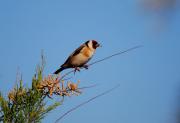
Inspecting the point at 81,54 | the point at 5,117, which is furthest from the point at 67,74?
the point at 81,54

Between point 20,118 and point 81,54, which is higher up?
point 81,54

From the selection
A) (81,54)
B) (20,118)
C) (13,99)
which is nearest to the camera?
(20,118)

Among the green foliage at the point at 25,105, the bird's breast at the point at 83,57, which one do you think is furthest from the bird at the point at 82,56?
the green foliage at the point at 25,105

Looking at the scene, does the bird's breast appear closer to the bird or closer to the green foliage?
the bird

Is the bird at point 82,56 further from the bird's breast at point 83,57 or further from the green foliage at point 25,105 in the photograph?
the green foliage at point 25,105

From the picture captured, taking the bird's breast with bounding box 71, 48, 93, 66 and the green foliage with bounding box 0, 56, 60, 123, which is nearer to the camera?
the green foliage with bounding box 0, 56, 60, 123

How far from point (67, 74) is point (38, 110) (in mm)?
400

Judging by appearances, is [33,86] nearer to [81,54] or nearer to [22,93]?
[22,93]

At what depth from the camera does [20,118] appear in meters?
2.74

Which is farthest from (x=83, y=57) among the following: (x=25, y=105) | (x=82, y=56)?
(x=25, y=105)

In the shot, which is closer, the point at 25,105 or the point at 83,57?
the point at 25,105

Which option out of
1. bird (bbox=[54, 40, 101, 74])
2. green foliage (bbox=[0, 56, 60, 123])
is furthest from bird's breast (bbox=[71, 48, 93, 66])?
green foliage (bbox=[0, 56, 60, 123])

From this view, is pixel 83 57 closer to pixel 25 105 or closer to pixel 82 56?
pixel 82 56

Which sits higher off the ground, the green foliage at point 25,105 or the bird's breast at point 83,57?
the bird's breast at point 83,57
